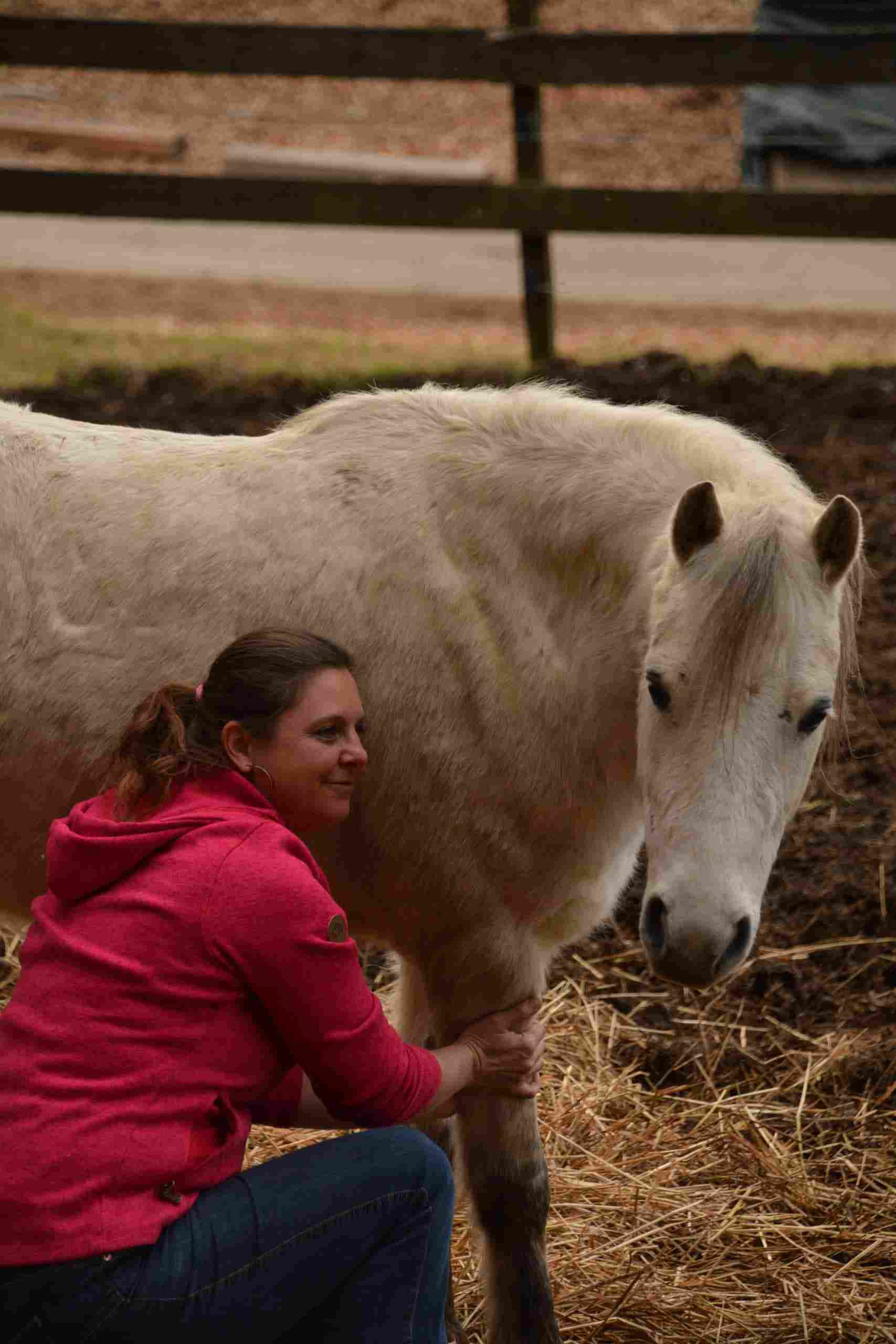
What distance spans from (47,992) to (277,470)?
1222mm

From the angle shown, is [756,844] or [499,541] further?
[499,541]

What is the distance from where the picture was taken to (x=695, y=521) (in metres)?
2.28

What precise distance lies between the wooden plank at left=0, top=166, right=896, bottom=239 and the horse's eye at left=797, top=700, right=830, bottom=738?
590 cm

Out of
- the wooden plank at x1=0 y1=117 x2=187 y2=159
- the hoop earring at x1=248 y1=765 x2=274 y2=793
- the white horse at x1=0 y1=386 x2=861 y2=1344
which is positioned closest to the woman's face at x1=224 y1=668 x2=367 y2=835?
the hoop earring at x1=248 y1=765 x2=274 y2=793

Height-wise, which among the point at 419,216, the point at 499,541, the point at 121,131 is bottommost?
the point at 499,541

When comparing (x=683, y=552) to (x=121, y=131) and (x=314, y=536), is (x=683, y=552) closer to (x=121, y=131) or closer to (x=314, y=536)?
(x=314, y=536)

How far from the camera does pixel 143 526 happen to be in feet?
8.87

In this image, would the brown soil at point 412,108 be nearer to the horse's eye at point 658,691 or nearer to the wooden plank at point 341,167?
the wooden plank at point 341,167

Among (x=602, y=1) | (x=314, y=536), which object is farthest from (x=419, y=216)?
(x=602, y=1)

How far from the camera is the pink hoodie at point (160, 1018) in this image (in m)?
1.81

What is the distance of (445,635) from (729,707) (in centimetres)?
64

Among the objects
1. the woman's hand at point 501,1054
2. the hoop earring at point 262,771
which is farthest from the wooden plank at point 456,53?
the hoop earring at point 262,771

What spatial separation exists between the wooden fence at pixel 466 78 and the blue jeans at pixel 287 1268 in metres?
6.46

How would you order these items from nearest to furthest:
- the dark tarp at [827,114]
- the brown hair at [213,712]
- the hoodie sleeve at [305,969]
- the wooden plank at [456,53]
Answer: the hoodie sleeve at [305,969], the brown hair at [213,712], the wooden plank at [456,53], the dark tarp at [827,114]
